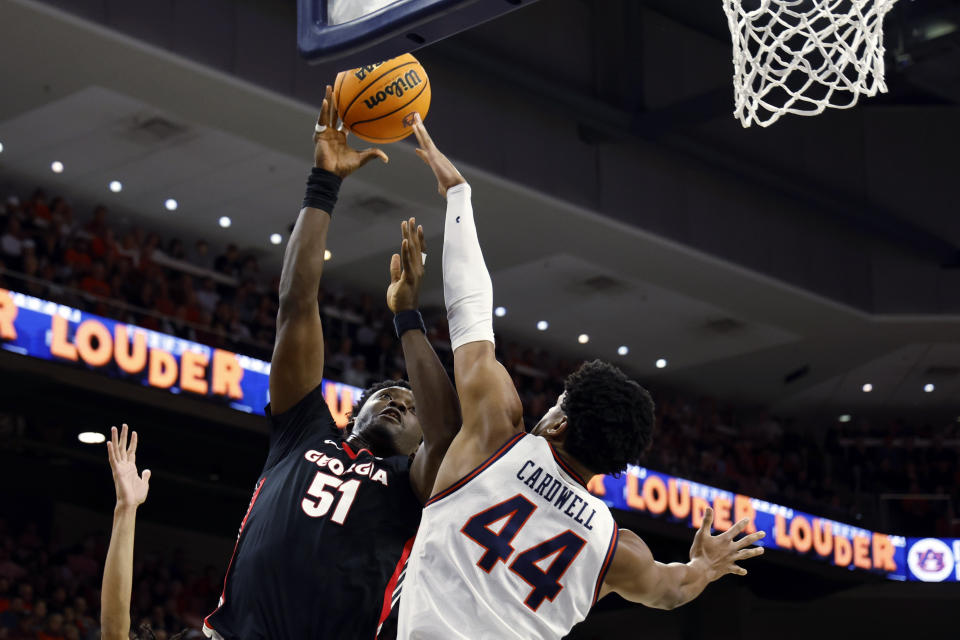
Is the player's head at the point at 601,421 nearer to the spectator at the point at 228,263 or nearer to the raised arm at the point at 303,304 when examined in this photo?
the raised arm at the point at 303,304

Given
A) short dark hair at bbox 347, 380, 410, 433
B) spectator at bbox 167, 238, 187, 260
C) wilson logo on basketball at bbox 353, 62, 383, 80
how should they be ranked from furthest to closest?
1. spectator at bbox 167, 238, 187, 260
2. wilson logo on basketball at bbox 353, 62, 383, 80
3. short dark hair at bbox 347, 380, 410, 433

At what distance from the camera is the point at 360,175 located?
1470 cm

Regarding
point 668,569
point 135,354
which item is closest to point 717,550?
point 668,569

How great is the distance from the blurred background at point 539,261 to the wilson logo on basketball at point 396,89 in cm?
707

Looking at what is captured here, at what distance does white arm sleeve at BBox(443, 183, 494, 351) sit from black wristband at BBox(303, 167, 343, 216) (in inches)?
18.6

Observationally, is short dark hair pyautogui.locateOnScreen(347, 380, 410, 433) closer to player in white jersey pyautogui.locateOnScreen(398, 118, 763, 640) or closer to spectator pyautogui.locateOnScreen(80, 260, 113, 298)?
player in white jersey pyautogui.locateOnScreen(398, 118, 763, 640)

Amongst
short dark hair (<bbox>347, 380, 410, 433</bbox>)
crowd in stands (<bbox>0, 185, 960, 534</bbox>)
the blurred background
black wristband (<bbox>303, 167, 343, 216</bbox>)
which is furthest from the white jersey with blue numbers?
crowd in stands (<bbox>0, 185, 960, 534</bbox>)

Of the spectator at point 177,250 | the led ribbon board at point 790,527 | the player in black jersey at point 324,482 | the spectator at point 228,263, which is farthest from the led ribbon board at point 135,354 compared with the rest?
the player in black jersey at point 324,482

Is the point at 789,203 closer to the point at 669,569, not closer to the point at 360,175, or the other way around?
the point at 360,175

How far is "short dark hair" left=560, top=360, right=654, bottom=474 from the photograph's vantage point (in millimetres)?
3182

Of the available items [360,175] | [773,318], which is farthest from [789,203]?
[360,175]

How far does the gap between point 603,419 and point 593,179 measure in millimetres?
12273

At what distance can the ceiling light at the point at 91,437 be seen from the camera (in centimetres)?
1295

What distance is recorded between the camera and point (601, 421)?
3178 millimetres
